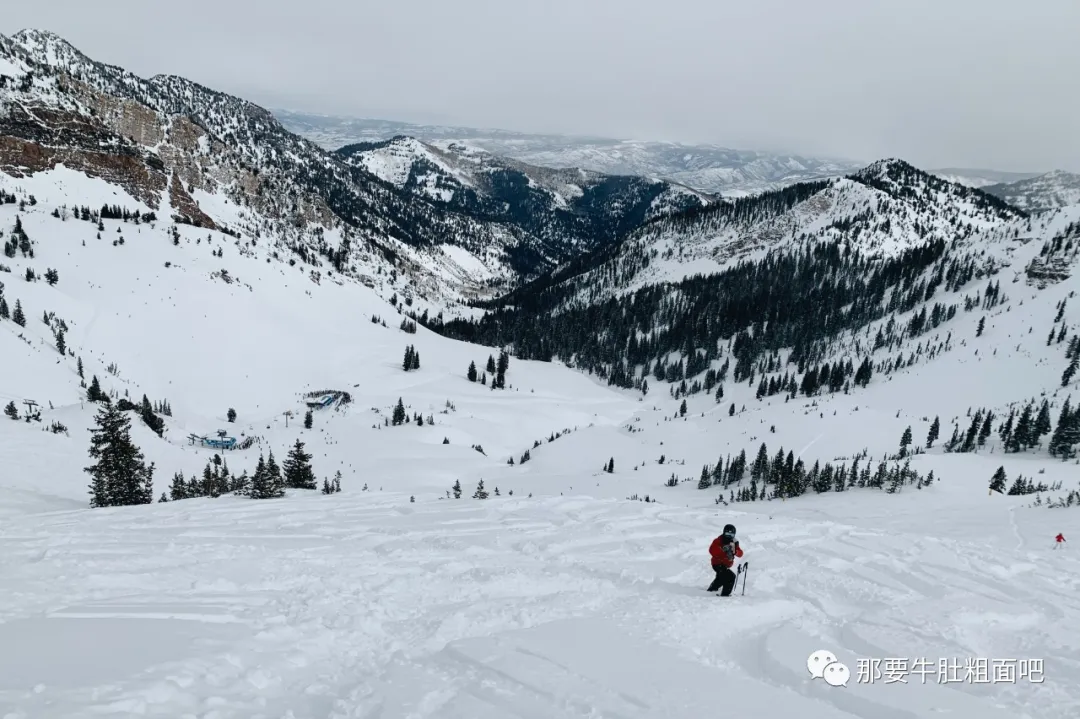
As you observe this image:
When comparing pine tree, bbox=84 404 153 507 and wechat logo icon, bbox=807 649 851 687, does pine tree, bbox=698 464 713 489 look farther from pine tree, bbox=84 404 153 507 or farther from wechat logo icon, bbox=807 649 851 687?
pine tree, bbox=84 404 153 507

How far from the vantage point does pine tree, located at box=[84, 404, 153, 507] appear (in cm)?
2964

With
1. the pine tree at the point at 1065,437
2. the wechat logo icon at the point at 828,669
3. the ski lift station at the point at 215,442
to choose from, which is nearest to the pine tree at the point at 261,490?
the wechat logo icon at the point at 828,669

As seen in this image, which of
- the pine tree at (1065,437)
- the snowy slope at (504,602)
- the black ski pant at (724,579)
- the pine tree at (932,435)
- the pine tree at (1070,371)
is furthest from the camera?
the pine tree at (1070,371)

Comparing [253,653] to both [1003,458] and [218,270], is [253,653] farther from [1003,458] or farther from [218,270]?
[218,270]

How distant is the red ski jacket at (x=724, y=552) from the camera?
485 inches

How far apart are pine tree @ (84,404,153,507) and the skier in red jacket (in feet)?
108

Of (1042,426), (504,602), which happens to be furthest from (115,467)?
(1042,426)

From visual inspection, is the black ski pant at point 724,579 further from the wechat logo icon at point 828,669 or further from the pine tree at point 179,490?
the pine tree at point 179,490

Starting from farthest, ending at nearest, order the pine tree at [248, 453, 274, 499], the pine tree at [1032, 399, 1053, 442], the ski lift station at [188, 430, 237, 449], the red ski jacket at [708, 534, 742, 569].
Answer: the ski lift station at [188, 430, 237, 449] → the pine tree at [1032, 399, 1053, 442] → the pine tree at [248, 453, 274, 499] → the red ski jacket at [708, 534, 742, 569]

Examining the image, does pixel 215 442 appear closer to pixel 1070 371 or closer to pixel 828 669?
pixel 828 669

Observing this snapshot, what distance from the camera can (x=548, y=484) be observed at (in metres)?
54.4

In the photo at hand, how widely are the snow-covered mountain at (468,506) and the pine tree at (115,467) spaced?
0.21 m

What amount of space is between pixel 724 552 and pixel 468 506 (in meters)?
12.3

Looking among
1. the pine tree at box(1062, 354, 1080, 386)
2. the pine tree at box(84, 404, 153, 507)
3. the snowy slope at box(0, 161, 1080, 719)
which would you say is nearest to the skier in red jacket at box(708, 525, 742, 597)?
the snowy slope at box(0, 161, 1080, 719)
